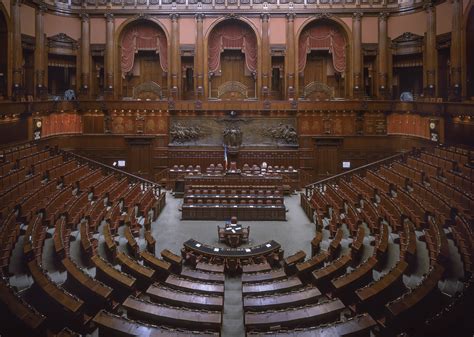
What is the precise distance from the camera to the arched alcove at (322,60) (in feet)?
74.5

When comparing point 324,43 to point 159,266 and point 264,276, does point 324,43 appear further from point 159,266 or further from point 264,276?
point 159,266

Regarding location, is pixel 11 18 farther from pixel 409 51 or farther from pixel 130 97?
pixel 409 51

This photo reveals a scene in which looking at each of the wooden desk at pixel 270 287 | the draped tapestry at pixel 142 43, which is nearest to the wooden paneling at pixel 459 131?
the wooden desk at pixel 270 287

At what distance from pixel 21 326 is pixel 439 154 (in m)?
15.0

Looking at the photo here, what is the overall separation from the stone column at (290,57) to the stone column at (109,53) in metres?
8.41

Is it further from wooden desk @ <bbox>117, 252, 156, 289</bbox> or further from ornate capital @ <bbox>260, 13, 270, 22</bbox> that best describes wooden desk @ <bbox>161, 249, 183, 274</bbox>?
ornate capital @ <bbox>260, 13, 270, 22</bbox>

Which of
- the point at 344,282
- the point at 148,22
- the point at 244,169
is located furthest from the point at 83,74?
the point at 344,282

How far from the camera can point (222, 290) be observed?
8.94m

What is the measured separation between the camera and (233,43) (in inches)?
911

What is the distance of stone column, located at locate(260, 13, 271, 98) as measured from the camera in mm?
22188

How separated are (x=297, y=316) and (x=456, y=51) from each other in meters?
14.7

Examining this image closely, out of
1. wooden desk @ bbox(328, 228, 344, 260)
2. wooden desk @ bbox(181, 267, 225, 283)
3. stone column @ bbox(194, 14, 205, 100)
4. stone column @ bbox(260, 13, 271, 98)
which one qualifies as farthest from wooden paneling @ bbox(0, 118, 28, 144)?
wooden desk @ bbox(328, 228, 344, 260)

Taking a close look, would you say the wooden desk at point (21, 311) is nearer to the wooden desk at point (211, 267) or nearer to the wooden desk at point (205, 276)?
the wooden desk at point (205, 276)

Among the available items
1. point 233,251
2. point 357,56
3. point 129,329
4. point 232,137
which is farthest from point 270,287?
point 357,56
